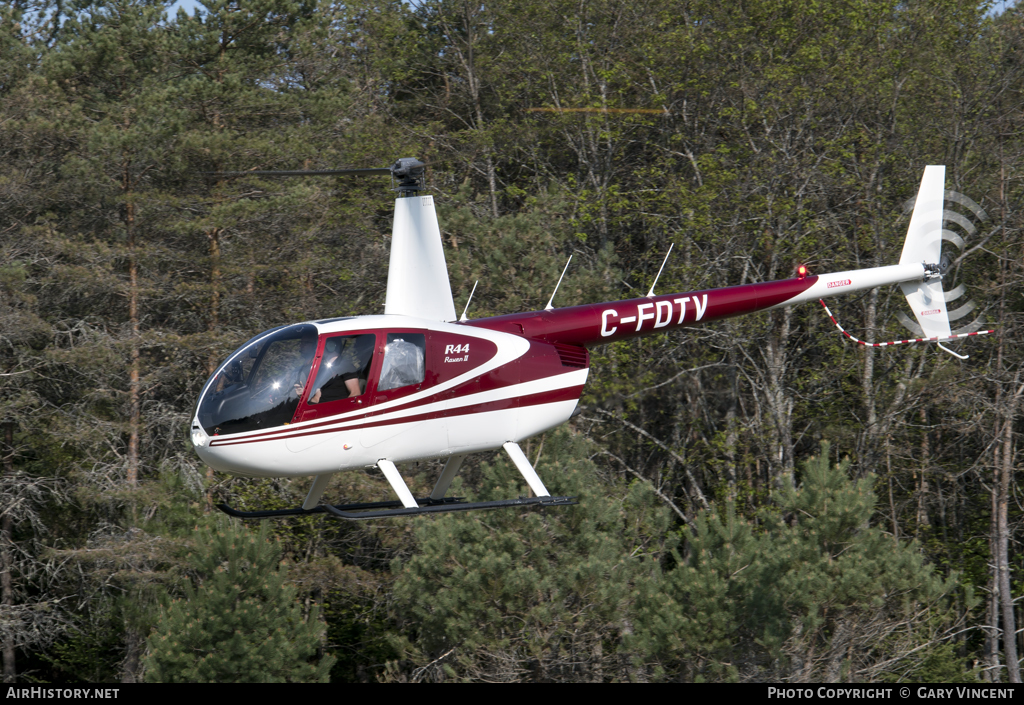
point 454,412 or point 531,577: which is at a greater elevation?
point 454,412

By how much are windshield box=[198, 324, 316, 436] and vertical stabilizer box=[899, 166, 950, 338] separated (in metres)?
6.82

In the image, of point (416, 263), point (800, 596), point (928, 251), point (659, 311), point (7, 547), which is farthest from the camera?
point (7, 547)

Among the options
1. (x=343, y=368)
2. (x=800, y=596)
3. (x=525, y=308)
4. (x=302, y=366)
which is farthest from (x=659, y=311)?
(x=800, y=596)

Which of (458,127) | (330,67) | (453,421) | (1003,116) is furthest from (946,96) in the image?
(453,421)

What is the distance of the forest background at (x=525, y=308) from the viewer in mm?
15516

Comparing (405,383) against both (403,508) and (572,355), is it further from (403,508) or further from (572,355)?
(572,355)

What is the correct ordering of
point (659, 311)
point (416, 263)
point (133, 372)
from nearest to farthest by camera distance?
1. point (416, 263)
2. point (659, 311)
3. point (133, 372)

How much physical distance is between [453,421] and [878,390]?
1384cm

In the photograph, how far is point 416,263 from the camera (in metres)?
7.32

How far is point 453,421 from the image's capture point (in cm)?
712

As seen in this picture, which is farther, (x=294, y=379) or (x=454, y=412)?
(x=454, y=412)

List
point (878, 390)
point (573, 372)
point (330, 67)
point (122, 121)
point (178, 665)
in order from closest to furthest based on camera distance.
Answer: point (573, 372)
point (178, 665)
point (122, 121)
point (878, 390)
point (330, 67)

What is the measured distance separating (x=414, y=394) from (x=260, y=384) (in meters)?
1.04

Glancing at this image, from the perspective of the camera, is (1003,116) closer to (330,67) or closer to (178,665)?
(330,67)
